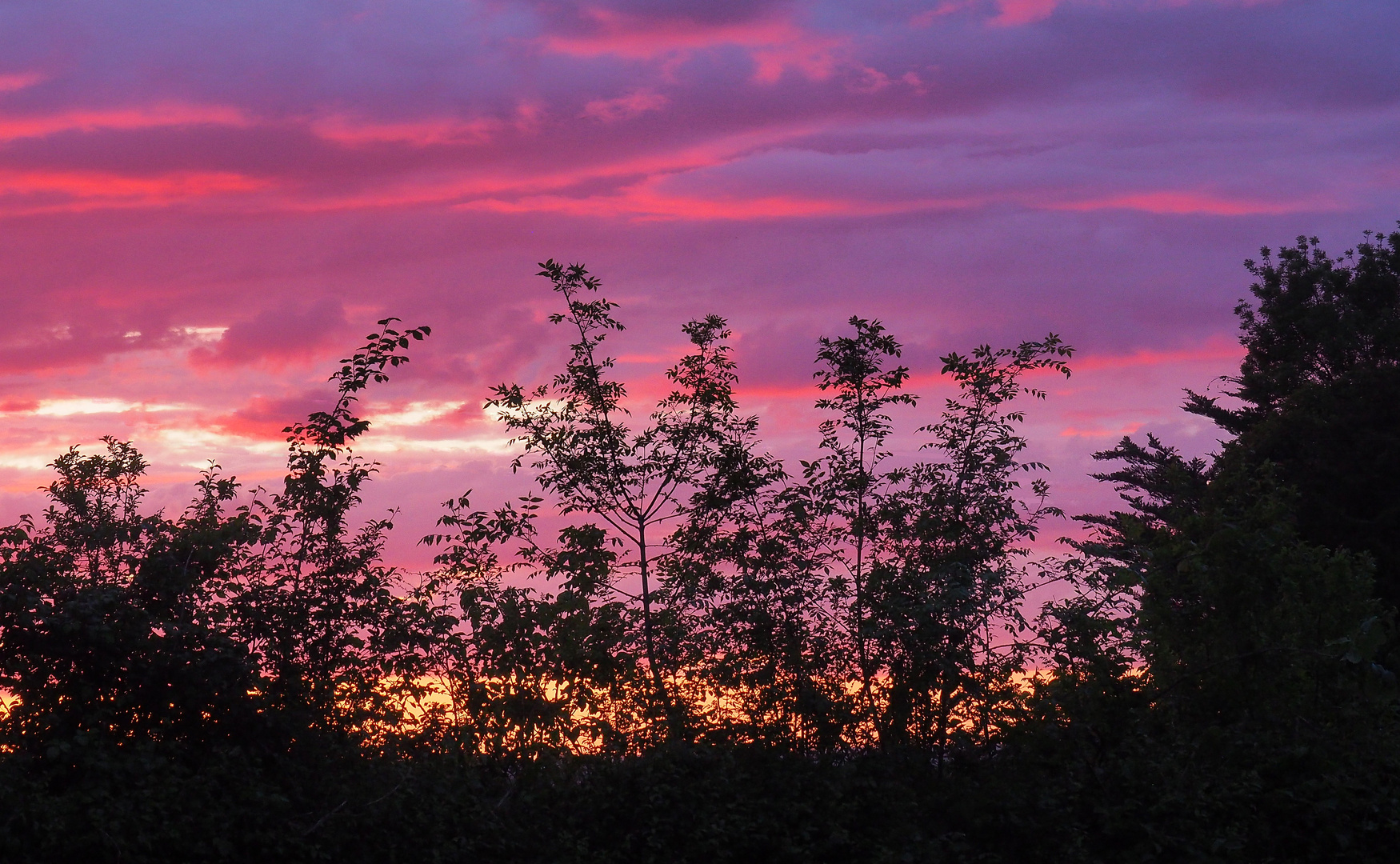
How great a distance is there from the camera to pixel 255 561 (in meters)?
10.3

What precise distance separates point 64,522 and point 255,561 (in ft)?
9.27

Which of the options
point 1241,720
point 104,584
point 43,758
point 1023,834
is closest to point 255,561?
point 104,584

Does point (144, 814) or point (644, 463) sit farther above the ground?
point (644, 463)

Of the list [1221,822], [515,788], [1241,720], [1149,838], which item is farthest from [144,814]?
[1241,720]

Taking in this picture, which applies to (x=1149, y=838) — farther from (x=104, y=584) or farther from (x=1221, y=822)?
(x=104, y=584)

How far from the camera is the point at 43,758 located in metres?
8.75

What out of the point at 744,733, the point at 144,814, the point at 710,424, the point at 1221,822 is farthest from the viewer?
the point at 710,424

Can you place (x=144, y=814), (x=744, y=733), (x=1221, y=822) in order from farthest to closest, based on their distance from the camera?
(x=744, y=733)
(x=1221, y=822)
(x=144, y=814)

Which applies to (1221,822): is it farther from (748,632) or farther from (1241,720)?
(748,632)

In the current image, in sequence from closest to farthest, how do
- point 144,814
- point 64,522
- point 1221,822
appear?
point 144,814, point 1221,822, point 64,522

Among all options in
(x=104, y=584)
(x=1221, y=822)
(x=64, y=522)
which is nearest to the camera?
(x=104, y=584)

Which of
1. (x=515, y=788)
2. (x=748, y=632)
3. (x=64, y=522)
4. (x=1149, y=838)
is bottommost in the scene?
(x=1149, y=838)

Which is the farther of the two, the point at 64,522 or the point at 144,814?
the point at 64,522

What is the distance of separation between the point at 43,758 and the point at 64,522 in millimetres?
3743
